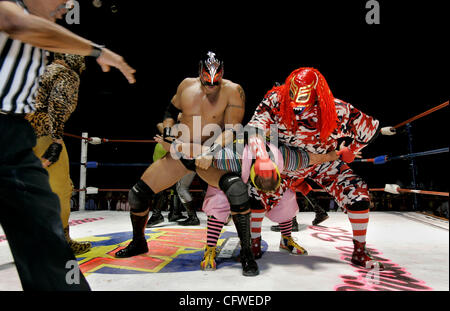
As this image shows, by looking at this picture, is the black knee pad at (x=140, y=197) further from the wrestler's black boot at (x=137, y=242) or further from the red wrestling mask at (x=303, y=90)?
the red wrestling mask at (x=303, y=90)

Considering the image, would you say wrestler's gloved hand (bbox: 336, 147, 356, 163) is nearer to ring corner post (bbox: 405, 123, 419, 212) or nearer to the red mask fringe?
the red mask fringe

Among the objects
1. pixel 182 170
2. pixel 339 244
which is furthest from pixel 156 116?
pixel 339 244

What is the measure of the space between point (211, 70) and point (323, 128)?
785 mm

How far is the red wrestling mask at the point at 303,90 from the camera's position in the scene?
4.61ft

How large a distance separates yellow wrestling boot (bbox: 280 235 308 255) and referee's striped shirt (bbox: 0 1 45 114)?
156cm

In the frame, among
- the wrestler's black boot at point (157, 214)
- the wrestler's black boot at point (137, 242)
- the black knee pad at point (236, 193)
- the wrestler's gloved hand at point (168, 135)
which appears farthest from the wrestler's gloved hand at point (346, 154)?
the wrestler's black boot at point (157, 214)

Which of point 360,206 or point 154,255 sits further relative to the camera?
point 154,255

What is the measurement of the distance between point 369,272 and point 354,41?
1.84 m

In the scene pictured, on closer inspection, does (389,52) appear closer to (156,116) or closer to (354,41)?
(354,41)

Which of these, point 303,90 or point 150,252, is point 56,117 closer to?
point 150,252

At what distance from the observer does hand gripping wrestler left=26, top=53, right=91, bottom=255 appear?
1413mm

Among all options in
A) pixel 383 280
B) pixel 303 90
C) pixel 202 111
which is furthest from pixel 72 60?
pixel 383 280

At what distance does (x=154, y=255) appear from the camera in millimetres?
1595

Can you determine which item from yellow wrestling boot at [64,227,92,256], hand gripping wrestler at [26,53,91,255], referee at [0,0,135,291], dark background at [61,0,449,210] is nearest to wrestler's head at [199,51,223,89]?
dark background at [61,0,449,210]
